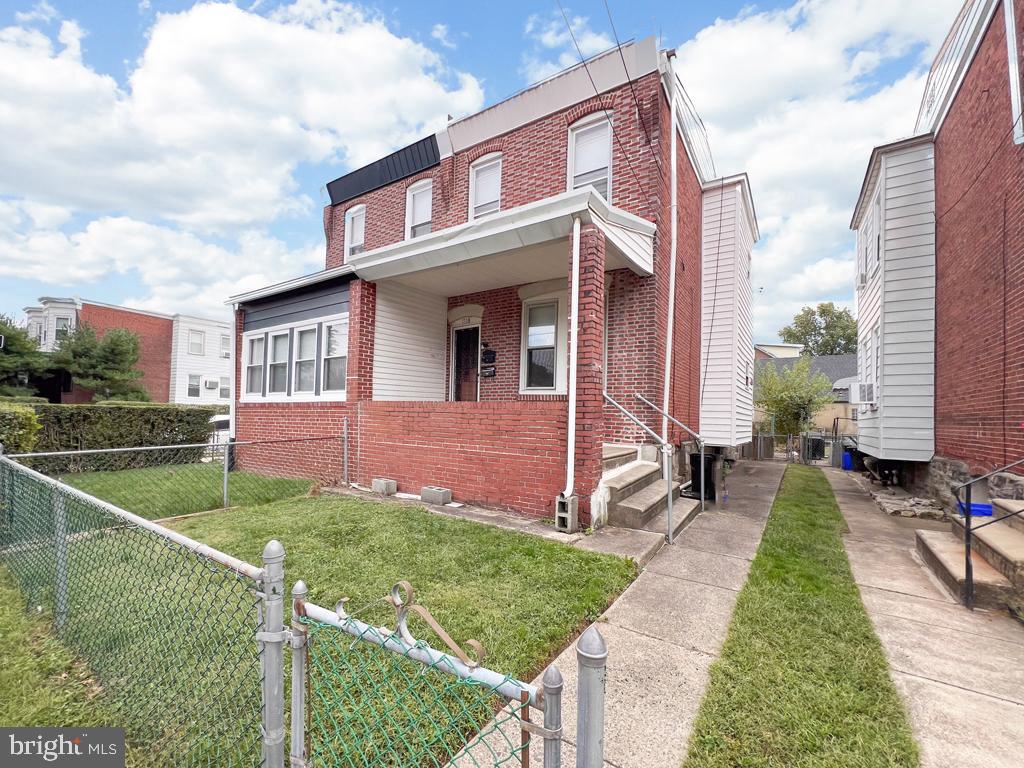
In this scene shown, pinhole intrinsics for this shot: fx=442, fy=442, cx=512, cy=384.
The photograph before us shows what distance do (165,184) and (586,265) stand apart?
14817 mm

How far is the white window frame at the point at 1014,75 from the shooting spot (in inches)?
194

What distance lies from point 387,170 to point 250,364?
18.2 ft

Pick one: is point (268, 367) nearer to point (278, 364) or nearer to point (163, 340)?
point (278, 364)

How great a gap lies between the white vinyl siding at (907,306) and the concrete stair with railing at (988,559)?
11.9 feet

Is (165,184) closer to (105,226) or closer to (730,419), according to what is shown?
(105,226)

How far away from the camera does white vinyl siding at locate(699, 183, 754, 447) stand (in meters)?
8.88

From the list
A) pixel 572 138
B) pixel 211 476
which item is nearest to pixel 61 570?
pixel 211 476

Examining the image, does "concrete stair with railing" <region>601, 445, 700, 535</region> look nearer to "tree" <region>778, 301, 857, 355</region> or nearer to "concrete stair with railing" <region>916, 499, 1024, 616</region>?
"concrete stair with railing" <region>916, 499, 1024, 616</region>

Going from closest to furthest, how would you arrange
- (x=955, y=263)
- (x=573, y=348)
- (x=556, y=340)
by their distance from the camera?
(x=573, y=348) < (x=955, y=263) < (x=556, y=340)

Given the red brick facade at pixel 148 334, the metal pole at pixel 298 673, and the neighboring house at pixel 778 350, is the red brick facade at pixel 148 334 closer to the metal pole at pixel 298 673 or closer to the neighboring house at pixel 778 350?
→ the metal pole at pixel 298 673

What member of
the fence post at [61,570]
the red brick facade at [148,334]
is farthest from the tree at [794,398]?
the red brick facade at [148,334]

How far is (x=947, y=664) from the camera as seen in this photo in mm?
2648

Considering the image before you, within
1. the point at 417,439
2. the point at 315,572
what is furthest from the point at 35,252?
the point at 315,572

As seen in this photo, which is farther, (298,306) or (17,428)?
(298,306)
